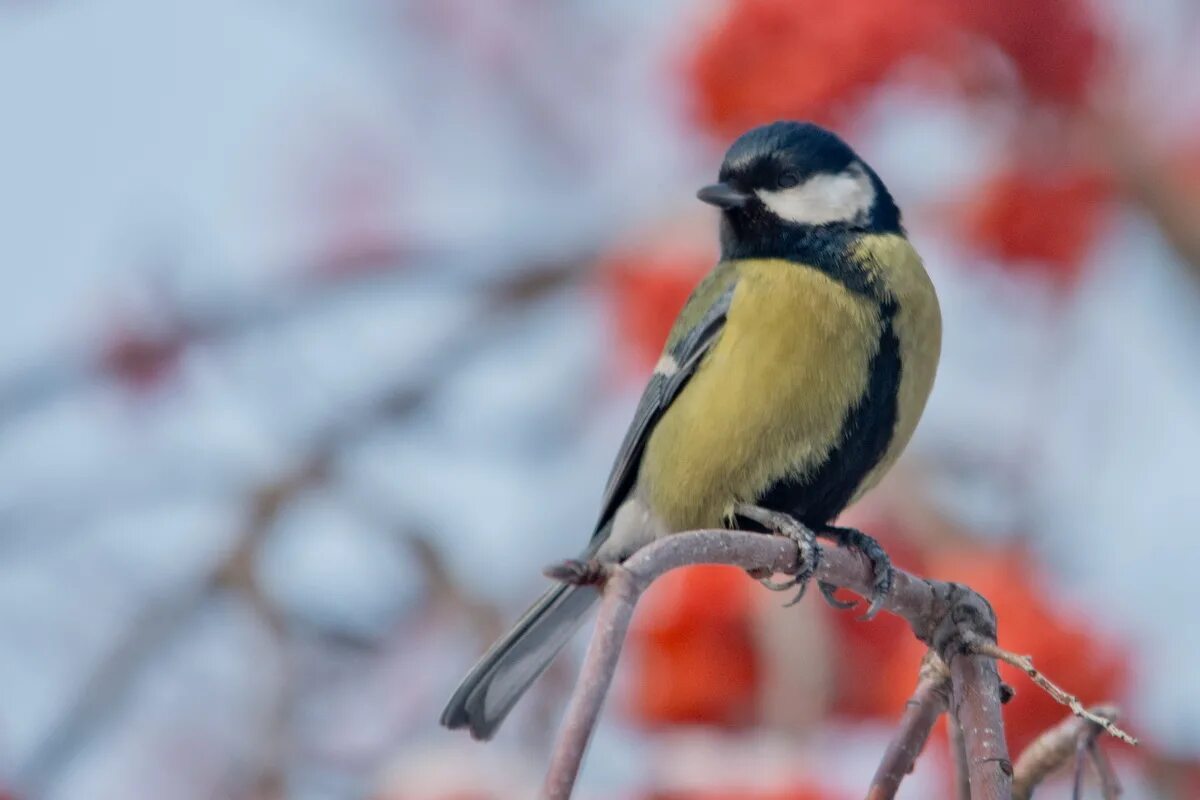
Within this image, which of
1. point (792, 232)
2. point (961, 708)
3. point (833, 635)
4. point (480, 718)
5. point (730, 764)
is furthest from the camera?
point (833, 635)

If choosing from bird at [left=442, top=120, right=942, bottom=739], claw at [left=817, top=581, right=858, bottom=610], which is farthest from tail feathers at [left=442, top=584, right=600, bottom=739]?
claw at [left=817, top=581, right=858, bottom=610]

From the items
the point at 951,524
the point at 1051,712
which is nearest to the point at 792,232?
the point at 951,524

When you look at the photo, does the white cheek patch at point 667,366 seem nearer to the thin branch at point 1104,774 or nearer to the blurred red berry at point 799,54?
the blurred red berry at point 799,54

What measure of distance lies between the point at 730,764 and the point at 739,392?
64 cm

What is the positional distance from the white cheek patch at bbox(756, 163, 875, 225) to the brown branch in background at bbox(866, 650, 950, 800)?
92 cm

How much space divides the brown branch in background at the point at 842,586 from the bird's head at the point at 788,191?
2.25 ft

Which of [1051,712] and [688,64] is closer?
[1051,712]

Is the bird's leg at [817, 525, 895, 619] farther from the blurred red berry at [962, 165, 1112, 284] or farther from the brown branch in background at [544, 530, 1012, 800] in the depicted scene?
the blurred red berry at [962, 165, 1112, 284]

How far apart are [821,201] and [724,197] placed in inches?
5.5

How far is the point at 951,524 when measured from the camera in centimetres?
247

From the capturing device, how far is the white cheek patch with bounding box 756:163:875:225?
2.16 meters

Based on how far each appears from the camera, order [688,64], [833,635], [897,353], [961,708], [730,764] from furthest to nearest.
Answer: [688,64], [833,635], [730,764], [897,353], [961,708]

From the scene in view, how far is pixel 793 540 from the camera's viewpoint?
1.55m

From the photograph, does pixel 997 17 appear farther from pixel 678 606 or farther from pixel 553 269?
pixel 678 606
